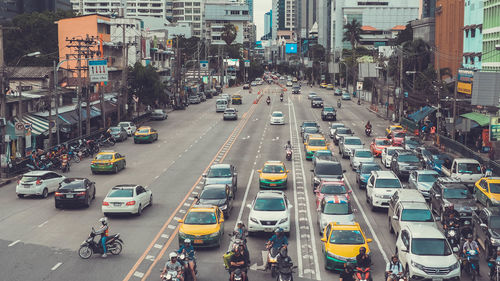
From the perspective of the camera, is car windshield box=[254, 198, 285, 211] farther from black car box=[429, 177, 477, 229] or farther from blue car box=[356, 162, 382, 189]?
blue car box=[356, 162, 382, 189]

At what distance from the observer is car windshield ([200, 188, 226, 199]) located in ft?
92.8

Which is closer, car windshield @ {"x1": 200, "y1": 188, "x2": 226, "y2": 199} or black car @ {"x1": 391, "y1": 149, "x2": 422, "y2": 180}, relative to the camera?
car windshield @ {"x1": 200, "y1": 188, "x2": 226, "y2": 199}

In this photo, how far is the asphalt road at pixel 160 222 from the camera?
20.9m

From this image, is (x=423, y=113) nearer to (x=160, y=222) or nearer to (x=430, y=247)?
(x=160, y=222)

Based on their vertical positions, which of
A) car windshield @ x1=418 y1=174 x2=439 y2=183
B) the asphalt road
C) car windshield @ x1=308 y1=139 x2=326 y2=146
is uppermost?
car windshield @ x1=308 y1=139 x2=326 y2=146

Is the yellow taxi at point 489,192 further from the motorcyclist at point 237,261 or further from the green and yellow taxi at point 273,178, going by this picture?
the motorcyclist at point 237,261

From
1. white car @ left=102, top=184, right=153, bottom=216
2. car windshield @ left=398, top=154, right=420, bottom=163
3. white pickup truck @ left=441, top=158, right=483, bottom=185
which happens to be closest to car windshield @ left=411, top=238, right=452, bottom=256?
white car @ left=102, top=184, right=153, bottom=216

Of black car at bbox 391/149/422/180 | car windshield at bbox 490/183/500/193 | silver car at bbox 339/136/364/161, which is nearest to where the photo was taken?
car windshield at bbox 490/183/500/193

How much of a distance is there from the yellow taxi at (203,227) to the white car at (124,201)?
531cm

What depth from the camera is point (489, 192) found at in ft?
99.1

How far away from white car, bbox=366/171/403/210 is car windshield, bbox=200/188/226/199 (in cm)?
732

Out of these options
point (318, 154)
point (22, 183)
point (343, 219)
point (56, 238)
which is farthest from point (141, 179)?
point (343, 219)

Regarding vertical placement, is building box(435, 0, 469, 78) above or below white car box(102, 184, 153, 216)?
above

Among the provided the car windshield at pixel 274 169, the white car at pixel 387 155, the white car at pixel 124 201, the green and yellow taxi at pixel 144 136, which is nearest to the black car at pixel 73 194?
the white car at pixel 124 201
